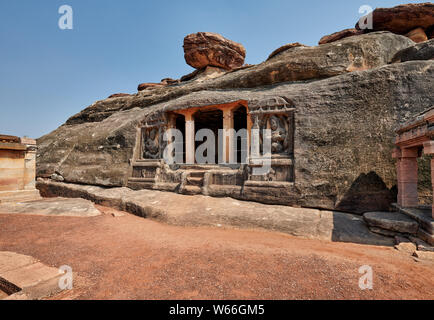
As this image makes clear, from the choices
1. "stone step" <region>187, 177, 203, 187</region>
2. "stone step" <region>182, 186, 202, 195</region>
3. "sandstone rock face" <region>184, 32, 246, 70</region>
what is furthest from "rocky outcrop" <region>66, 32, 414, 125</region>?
"sandstone rock face" <region>184, 32, 246, 70</region>

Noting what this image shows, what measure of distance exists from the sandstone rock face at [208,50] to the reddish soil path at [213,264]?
19.3 m

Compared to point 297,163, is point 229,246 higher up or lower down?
lower down

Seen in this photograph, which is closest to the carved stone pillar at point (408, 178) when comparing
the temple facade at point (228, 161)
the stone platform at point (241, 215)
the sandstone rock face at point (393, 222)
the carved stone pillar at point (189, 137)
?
the sandstone rock face at point (393, 222)

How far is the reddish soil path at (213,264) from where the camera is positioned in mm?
2521

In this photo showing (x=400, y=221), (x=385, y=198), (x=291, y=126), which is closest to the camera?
(x=400, y=221)

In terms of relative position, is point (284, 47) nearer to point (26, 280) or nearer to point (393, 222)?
point (393, 222)

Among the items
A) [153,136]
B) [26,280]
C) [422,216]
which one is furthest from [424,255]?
[153,136]

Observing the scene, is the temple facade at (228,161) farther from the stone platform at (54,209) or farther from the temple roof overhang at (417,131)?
the temple roof overhang at (417,131)

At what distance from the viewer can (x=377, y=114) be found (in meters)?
5.87

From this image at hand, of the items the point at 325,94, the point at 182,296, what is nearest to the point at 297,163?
the point at 325,94

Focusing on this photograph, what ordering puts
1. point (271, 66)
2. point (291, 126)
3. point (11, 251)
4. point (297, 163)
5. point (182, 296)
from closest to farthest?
point (182, 296) → point (11, 251) → point (297, 163) → point (291, 126) → point (271, 66)

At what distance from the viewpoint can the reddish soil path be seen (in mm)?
2521
